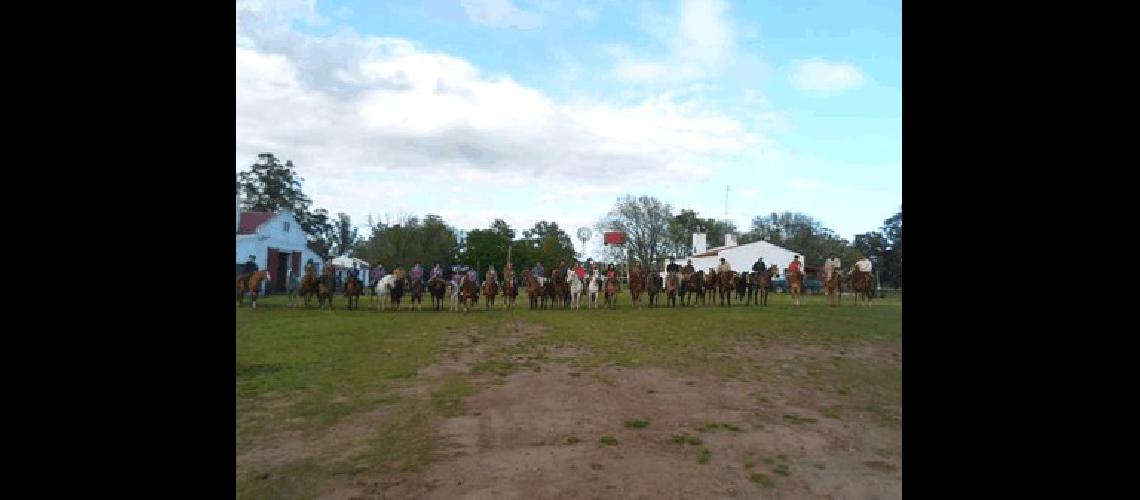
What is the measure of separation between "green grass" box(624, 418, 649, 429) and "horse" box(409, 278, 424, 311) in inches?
414

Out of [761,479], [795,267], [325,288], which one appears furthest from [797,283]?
[761,479]

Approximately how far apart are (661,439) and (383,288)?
11.2 meters

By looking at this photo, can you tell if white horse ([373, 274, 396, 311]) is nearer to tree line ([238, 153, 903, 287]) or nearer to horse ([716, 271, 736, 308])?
tree line ([238, 153, 903, 287])

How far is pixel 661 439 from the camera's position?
511 cm

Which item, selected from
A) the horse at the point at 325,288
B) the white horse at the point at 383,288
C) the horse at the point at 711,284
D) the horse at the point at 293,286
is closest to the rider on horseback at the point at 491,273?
the white horse at the point at 383,288
